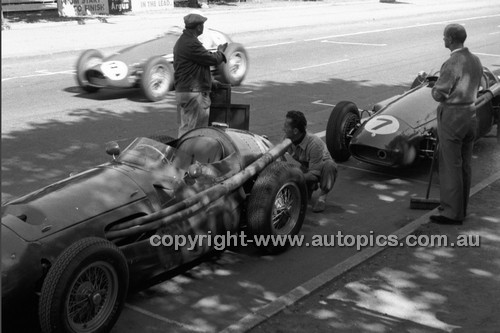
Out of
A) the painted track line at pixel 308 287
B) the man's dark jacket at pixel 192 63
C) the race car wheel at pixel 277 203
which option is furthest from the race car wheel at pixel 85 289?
the man's dark jacket at pixel 192 63

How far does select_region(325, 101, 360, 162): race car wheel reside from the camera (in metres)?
9.50

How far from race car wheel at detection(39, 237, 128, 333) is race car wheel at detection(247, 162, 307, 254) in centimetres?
164

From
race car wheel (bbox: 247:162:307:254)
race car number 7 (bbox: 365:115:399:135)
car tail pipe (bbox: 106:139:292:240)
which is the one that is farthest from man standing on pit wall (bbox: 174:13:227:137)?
race car wheel (bbox: 247:162:307:254)

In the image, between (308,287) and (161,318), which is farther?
(308,287)

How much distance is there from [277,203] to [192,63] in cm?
338

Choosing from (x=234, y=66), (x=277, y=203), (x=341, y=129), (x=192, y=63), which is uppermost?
(x=192, y=63)

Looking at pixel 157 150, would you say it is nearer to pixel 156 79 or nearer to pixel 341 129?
pixel 341 129

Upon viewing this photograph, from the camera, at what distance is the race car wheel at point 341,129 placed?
9.50 m

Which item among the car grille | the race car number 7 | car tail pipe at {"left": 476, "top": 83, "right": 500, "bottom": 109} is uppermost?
car tail pipe at {"left": 476, "top": 83, "right": 500, "bottom": 109}

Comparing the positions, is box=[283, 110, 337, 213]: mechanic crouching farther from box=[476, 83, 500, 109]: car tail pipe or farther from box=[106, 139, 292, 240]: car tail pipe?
box=[476, 83, 500, 109]: car tail pipe

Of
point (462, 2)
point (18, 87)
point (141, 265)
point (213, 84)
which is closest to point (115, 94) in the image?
point (18, 87)

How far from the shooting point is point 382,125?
9.34 m

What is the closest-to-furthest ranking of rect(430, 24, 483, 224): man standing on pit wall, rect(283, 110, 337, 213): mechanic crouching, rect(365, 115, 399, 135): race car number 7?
rect(430, 24, 483, 224): man standing on pit wall → rect(283, 110, 337, 213): mechanic crouching → rect(365, 115, 399, 135): race car number 7

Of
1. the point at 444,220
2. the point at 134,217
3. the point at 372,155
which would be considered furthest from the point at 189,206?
the point at 372,155
